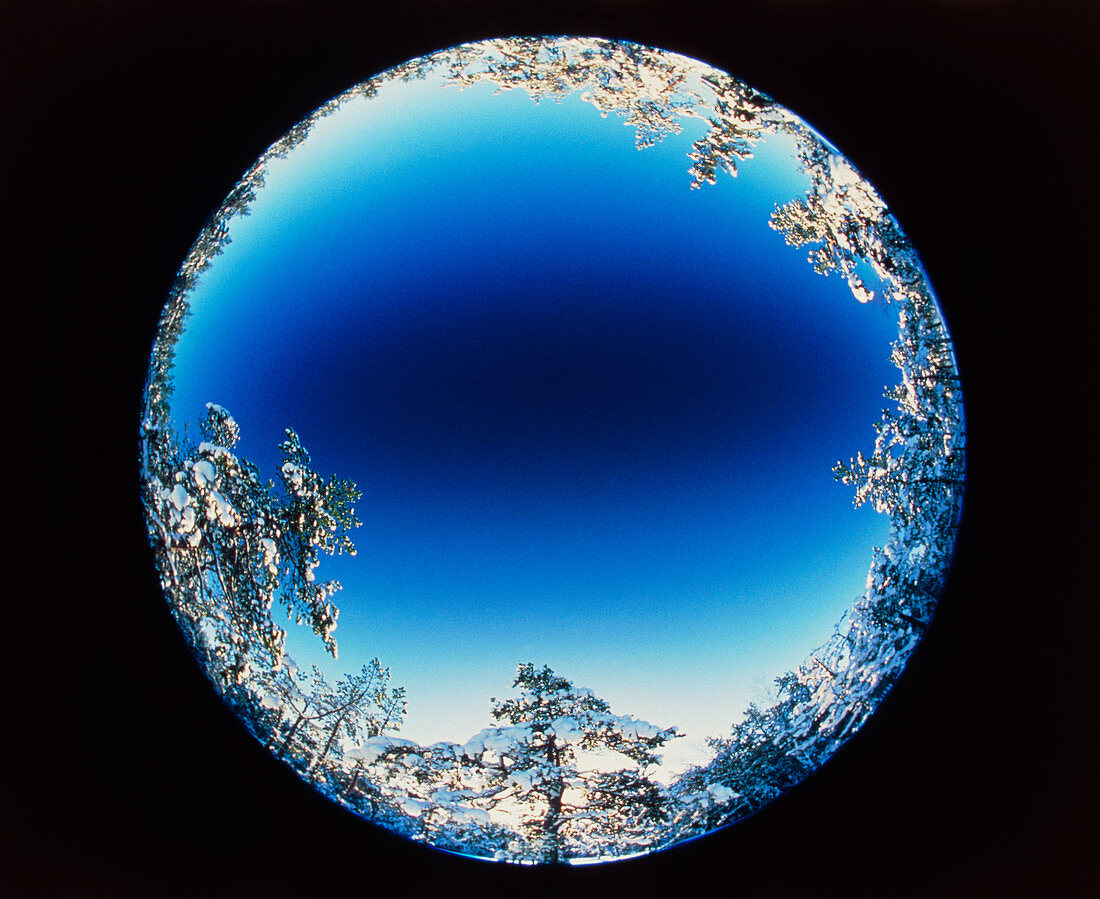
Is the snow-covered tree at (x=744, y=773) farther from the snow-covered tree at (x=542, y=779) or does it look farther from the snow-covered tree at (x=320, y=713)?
the snow-covered tree at (x=320, y=713)

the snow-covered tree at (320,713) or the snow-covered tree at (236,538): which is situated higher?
the snow-covered tree at (236,538)

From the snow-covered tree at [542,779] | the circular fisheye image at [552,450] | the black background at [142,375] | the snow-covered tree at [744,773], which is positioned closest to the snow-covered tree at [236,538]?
the circular fisheye image at [552,450]

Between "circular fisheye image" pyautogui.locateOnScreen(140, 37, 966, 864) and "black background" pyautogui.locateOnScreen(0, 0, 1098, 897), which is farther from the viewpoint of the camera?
"circular fisheye image" pyautogui.locateOnScreen(140, 37, 966, 864)

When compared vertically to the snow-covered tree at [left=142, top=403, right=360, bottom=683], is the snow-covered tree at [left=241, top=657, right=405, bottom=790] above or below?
below

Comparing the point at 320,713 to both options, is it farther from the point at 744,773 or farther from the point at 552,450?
the point at 744,773

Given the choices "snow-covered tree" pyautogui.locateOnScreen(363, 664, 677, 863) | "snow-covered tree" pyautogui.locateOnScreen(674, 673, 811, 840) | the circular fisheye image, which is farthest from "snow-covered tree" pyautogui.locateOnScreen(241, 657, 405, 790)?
"snow-covered tree" pyautogui.locateOnScreen(674, 673, 811, 840)

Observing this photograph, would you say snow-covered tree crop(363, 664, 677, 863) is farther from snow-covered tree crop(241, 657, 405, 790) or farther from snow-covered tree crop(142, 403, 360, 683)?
snow-covered tree crop(142, 403, 360, 683)

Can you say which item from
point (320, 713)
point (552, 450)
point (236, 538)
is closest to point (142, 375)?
point (236, 538)
